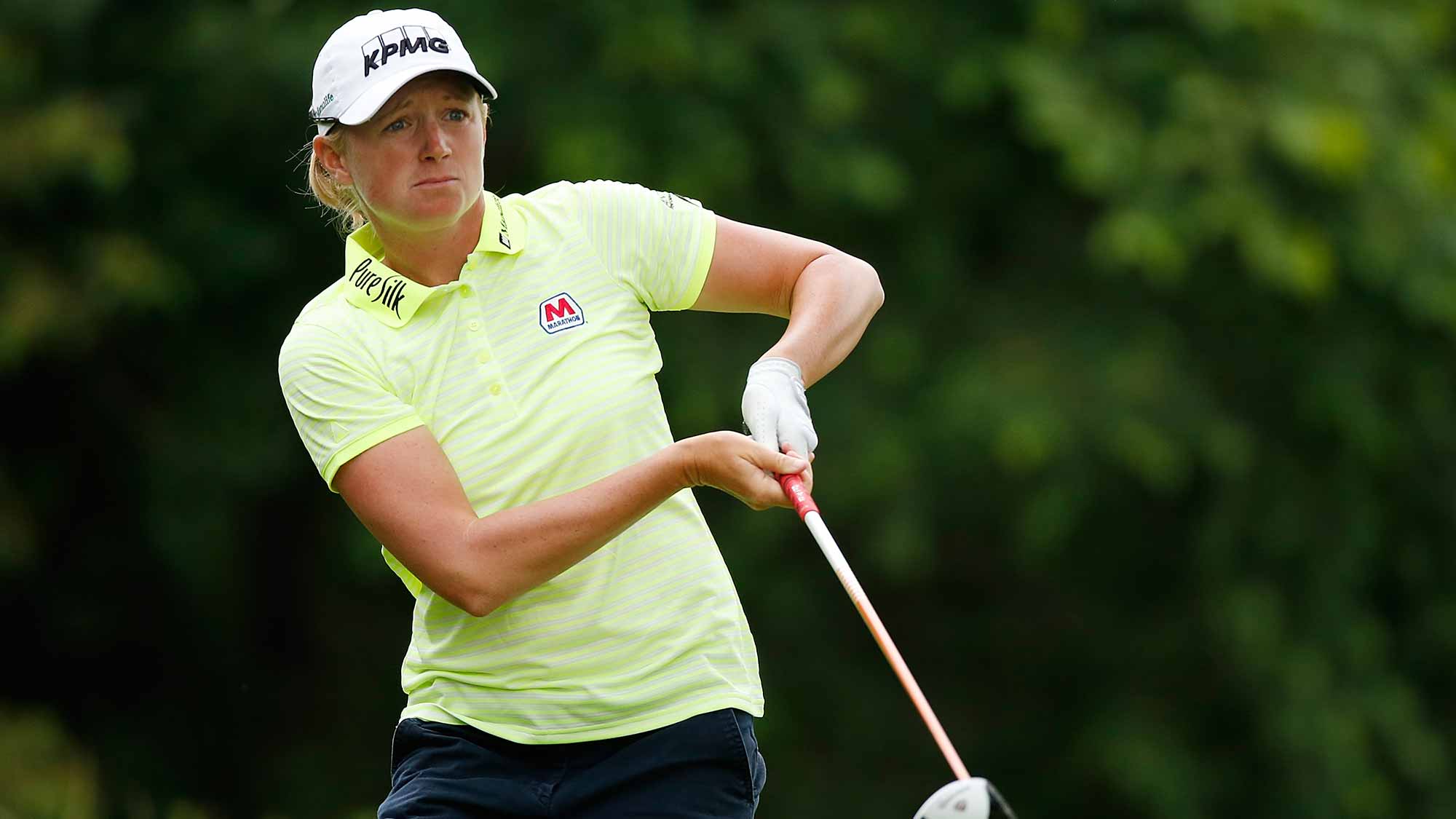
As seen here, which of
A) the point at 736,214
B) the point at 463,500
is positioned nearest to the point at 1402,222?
the point at 736,214

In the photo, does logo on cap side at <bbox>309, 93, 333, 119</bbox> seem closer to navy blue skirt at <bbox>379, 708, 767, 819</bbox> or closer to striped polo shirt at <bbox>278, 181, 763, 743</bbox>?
striped polo shirt at <bbox>278, 181, 763, 743</bbox>

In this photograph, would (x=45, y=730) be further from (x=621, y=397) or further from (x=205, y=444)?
(x=621, y=397)

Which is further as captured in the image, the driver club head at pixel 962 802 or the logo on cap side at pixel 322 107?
the logo on cap side at pixel 322 107

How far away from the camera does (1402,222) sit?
8.83 meters

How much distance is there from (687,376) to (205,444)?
2441mm

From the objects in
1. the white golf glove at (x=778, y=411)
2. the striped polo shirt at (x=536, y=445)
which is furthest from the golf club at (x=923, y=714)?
the striped polo shirt at (x=536, y=445)

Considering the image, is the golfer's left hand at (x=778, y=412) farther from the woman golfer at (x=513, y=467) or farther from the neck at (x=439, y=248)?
the neck at (x=439, y=248)

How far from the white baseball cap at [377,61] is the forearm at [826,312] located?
0.61 meters

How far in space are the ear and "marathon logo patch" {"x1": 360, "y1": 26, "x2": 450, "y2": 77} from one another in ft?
0.73

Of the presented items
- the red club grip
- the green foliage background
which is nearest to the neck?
the red club grip

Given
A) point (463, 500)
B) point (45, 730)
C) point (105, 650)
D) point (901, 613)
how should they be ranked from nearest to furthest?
point (463, 500) → point (45, 730) → point (105, 650) → point (901, 613)

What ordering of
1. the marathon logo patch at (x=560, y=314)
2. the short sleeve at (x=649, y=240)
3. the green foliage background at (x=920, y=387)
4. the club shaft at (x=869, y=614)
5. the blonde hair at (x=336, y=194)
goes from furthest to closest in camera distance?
the green foliage background at (x=920, y=387), the blonde hair at (x=336, y=194), the short sleeve at (x=649, y=240), the marathon logo patch at (x=560, y=314), the club shaft at (x=869, y=614)

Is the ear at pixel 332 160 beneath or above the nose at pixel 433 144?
beneath

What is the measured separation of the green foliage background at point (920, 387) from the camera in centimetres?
856
